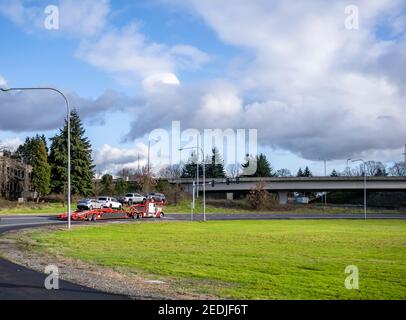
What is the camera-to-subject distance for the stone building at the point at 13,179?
85375mm

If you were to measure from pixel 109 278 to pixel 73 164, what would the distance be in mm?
73361

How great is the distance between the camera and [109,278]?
14.3 metres

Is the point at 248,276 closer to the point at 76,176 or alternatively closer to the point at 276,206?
the point at 76,176

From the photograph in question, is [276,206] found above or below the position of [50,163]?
below

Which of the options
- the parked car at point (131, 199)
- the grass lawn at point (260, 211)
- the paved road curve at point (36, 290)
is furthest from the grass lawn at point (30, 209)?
the paved road curve at point (36, 290)

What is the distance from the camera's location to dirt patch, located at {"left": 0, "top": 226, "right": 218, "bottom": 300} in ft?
39.4

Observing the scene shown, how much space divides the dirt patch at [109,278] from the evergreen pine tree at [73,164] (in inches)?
2566

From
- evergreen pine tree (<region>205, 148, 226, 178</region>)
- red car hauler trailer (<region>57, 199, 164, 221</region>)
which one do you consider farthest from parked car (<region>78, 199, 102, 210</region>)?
evergreen pine tree (<region>205, 148, 226, 178</region>)

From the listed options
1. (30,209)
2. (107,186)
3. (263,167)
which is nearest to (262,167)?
(263,167)

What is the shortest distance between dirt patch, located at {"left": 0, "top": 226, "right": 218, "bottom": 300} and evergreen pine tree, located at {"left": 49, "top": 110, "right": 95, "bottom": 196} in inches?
2566

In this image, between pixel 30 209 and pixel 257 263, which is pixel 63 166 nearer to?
pixel 30 209
